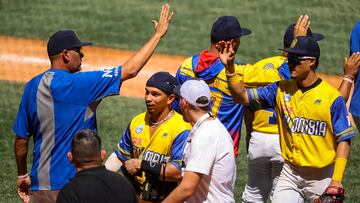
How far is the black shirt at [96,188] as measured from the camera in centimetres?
551

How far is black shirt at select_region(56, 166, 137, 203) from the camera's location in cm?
551

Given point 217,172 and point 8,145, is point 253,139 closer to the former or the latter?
point 217,172

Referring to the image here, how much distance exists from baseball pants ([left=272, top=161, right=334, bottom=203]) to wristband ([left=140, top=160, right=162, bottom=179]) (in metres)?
1.17

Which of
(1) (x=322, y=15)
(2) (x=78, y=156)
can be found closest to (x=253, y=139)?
(2) (x=78, y=156)

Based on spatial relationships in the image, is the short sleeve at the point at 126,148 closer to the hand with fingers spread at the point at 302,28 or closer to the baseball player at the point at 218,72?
the baseball player at the point at 218,72

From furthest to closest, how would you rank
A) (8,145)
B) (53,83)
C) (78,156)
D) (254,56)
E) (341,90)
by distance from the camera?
(254,56) → (8,145) → (341,90) → (53,83) → (78,156)

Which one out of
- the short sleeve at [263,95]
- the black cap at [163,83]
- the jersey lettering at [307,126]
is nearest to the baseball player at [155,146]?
the black cap at [163,83]

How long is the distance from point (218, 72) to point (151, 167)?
1.65 meters

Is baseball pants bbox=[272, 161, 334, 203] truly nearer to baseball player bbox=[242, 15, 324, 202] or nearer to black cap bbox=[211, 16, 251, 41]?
baseball player bbox=[242, 15, 324, 202]

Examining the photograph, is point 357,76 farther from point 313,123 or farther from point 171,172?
point 171,172

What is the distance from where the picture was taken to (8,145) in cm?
1145

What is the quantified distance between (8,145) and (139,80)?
3397mm

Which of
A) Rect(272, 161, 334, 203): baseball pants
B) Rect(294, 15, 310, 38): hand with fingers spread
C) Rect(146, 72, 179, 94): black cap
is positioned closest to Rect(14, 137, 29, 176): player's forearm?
Rect(146, 72, 179, 94): black cap

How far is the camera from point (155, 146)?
23.3 ft
